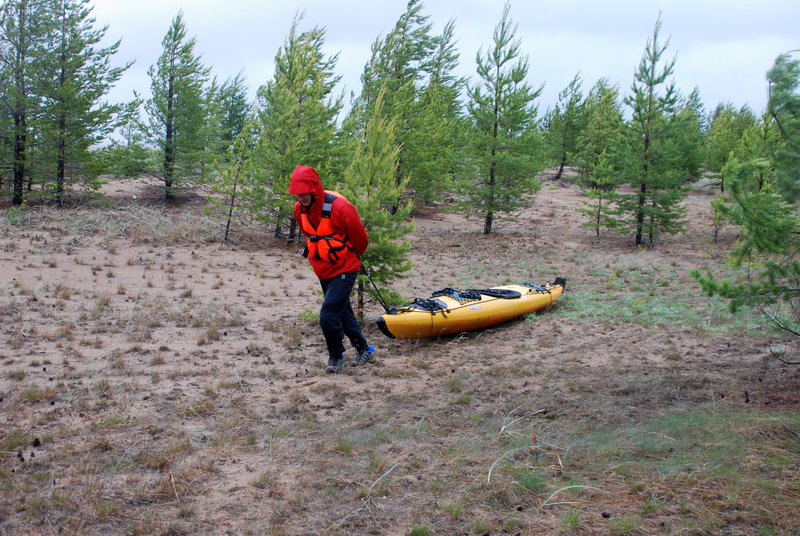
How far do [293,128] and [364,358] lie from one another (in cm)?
978

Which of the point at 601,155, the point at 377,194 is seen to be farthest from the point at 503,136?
the point at 377,194

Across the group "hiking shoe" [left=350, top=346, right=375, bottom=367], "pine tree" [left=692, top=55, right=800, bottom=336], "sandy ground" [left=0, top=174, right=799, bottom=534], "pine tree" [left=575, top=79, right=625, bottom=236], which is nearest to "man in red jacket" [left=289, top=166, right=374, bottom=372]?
"hiking shoe" [left=350, top=346, right=375, bottom=367]

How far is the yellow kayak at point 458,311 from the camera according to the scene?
7410 mm

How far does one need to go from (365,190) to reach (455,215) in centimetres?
1666

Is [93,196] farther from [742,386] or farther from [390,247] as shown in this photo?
[742,386]

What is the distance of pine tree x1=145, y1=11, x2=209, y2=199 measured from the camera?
2039 centimetres

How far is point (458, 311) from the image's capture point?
25.5 feet

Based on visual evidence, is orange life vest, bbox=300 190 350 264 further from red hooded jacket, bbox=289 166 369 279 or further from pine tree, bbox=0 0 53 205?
pine tree, bbox=0 0 53 205

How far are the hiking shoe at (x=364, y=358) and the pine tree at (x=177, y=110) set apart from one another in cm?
1679

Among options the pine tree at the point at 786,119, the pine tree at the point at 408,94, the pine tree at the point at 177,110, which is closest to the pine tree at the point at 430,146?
the pine tree at the point at 408,94

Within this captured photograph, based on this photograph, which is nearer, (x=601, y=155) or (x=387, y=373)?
(x=387, y=373)

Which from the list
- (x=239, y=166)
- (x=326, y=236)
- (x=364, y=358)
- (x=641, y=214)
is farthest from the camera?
(x=641, y=214)

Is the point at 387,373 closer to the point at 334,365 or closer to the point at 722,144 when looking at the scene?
the point at 334,365

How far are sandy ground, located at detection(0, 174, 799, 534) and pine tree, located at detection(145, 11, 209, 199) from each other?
1004 centimetres
